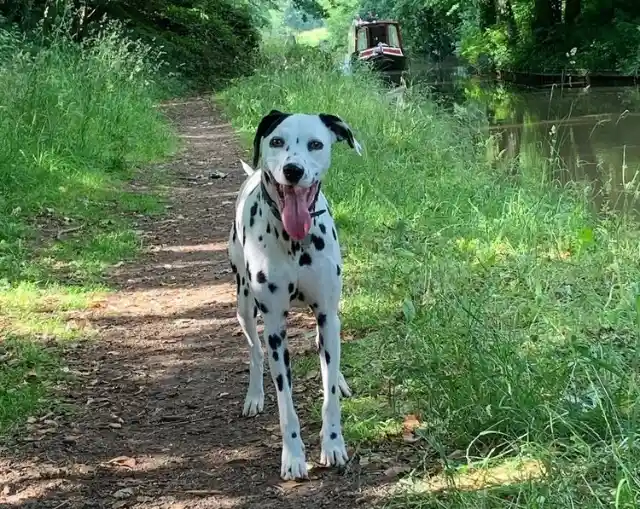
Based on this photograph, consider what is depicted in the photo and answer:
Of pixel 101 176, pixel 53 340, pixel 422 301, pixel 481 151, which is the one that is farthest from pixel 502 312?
pixel 481 151

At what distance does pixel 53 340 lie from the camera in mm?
5379

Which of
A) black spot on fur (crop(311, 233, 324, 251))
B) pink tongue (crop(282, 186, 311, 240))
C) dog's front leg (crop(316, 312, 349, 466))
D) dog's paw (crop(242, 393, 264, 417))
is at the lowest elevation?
dog's paw (crop(242, 393, 264, 417))

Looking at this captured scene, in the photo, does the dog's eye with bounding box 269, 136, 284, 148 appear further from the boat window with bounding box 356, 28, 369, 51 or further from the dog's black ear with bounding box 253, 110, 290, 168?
the boat window with bounding box 356, 28, 369, 51

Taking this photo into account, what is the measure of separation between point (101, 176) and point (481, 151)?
18.0 ft

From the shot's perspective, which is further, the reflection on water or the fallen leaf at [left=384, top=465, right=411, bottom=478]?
the reflection on water

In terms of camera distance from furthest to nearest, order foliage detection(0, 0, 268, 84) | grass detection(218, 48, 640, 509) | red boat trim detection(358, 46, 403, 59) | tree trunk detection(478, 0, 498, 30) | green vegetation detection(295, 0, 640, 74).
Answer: tree trunk detection(478, 0, 498, 30), green vegetation detection(295, 0, 640, 74), red boat trim detection(358, 46, 403, 59), foliage detection(0, 0, 268, 84), grass detection(218, 48, 640, 509)

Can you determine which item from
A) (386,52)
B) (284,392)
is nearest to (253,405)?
(284,392)

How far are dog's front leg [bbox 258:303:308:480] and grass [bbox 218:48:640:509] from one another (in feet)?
1.19

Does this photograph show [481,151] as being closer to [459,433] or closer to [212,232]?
[212,232]

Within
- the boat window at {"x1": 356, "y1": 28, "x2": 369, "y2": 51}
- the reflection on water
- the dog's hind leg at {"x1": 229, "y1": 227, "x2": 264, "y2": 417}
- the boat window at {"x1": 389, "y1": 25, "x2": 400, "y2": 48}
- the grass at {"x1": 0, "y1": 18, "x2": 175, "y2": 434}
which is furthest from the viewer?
the boat window at {"x1": 389, "y1": 25, "x2": 400, "y2": 48}

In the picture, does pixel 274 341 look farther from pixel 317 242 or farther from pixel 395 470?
pixel 395 470

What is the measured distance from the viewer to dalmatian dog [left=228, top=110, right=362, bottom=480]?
11.8 feet

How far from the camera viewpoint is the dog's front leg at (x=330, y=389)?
3.73 m

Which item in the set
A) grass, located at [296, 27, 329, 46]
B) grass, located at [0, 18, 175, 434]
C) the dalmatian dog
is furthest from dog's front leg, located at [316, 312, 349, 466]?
grass, located at [296, 27, 329, 46]
